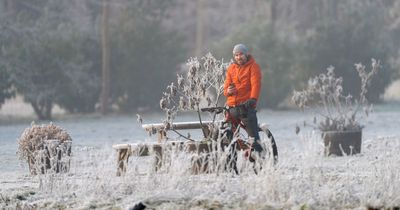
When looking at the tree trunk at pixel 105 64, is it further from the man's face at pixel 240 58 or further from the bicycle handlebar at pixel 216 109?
the man's face at pixel 240 58

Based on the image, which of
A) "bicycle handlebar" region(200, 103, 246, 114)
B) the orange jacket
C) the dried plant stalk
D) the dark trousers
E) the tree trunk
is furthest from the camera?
the tree trunk

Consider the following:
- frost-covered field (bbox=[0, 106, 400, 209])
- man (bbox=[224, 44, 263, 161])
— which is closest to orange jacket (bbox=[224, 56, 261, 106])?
man (bbox=[224, 44, 263, 161])

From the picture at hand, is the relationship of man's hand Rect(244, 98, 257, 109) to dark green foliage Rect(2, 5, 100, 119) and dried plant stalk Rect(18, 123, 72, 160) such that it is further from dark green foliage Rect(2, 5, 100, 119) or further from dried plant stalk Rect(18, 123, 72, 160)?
dark green foliage Rect(2, 5, 100, 119)

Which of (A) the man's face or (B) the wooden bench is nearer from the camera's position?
(B) the wooden bench

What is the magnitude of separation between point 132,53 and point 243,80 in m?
26.4

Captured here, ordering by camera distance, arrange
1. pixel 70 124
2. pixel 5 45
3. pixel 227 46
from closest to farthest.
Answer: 1. pixel 70 124
2. pixel 5 45
3. pixel 227 46

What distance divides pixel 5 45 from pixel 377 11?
18.8 metres

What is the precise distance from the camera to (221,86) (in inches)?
631

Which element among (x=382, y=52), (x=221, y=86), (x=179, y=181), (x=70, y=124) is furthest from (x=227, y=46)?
(x=179, y=181)

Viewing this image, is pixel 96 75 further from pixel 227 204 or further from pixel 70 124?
pixel 227 204

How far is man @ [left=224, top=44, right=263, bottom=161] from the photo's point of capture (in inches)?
597

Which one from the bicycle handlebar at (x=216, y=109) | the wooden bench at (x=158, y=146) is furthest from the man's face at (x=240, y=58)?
the wooden bench at (x=158, y=146)

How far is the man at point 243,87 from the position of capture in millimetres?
15156

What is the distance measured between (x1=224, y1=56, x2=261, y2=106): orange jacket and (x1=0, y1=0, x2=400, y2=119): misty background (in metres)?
22.2
